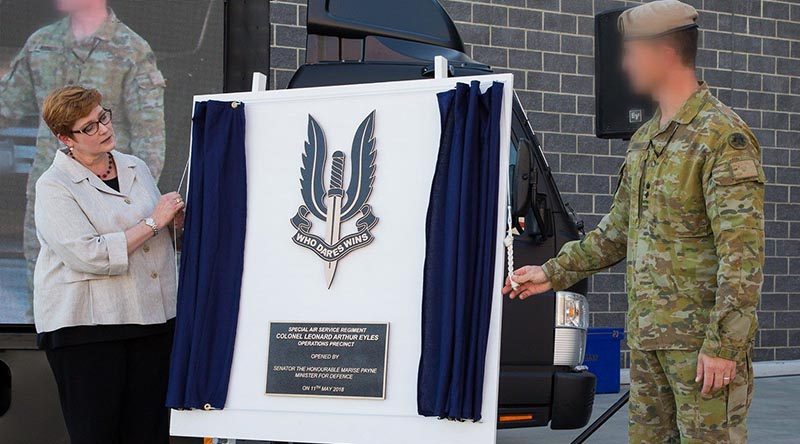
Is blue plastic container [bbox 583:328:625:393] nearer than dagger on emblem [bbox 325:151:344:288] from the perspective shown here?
No

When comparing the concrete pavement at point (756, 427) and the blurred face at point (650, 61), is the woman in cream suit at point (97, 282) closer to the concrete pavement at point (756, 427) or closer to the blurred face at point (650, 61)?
the blurred face at point (650, 61)

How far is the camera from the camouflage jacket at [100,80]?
4.77m

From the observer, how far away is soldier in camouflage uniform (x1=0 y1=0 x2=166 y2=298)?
4770mm

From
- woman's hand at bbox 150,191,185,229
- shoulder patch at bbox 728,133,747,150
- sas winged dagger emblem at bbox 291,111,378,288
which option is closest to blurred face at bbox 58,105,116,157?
woman's hand at bbox 150,191,185,229

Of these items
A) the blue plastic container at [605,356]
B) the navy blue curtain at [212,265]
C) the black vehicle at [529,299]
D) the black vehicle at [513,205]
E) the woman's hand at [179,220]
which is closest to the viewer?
the navy blue curtain at [212,265]

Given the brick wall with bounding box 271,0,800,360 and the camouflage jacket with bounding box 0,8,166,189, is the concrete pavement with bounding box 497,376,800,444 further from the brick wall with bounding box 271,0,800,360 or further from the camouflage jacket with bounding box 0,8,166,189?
the camouflage jacket with bounding box 0,8,166,189

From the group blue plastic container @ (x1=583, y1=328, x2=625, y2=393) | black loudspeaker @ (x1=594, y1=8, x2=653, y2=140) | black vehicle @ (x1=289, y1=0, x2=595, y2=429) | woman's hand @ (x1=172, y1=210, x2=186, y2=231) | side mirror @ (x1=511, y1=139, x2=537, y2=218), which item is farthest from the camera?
blue plastic container @ (x1=583, y1=328, x2=625, y2=393)

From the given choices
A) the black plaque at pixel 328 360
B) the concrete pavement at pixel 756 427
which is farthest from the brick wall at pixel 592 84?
the black plaque at pixel 328 360

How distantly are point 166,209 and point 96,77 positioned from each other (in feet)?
3.63

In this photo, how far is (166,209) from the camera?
4.04 meters

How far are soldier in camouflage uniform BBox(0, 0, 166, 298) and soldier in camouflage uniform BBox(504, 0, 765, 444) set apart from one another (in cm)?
240

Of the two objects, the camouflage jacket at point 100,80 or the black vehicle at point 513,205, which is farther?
the camouflage jacket at point 100,80

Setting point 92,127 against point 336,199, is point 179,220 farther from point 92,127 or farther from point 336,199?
point 336,199

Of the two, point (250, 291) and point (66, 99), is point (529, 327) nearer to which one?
point (250, 291)
